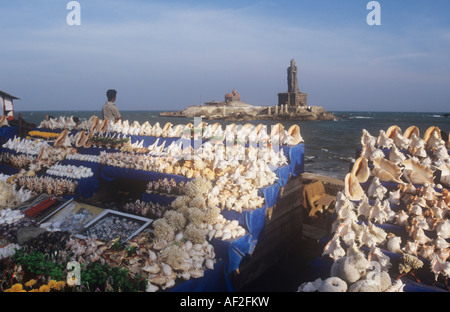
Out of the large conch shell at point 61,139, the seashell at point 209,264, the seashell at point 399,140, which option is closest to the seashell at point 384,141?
the seashell at point 399,140

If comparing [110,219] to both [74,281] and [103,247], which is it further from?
[74,281]

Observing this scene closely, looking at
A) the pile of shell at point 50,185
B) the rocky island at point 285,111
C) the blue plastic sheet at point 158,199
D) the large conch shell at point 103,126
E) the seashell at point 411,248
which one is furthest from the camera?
the rocky island at point 285,111

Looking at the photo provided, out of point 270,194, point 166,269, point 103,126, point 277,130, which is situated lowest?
point 166,269

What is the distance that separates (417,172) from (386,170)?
39 centimetres

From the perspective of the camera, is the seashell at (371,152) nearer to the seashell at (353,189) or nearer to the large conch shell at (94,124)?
the seashell at (353,189)

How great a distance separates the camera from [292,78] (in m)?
70.1

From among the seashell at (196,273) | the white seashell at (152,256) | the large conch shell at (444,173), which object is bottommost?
the seashell at (196,273)

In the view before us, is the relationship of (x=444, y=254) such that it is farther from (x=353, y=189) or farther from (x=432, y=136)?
(x=432, y=136)

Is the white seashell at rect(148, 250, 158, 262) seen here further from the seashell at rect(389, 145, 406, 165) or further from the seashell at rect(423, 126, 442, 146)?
the seashell at rect(423, 126, 442, 146)

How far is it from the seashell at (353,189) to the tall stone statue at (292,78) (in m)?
69.4

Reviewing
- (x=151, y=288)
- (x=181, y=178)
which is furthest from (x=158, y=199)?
(x=151, y=288)

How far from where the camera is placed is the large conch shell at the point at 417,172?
4.24 m

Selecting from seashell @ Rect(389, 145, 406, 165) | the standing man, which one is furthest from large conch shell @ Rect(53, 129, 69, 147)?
seashell @ Rect(389, 145, 406, 165)

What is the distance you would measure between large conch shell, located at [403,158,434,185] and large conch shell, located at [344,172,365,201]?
792 millimetres
